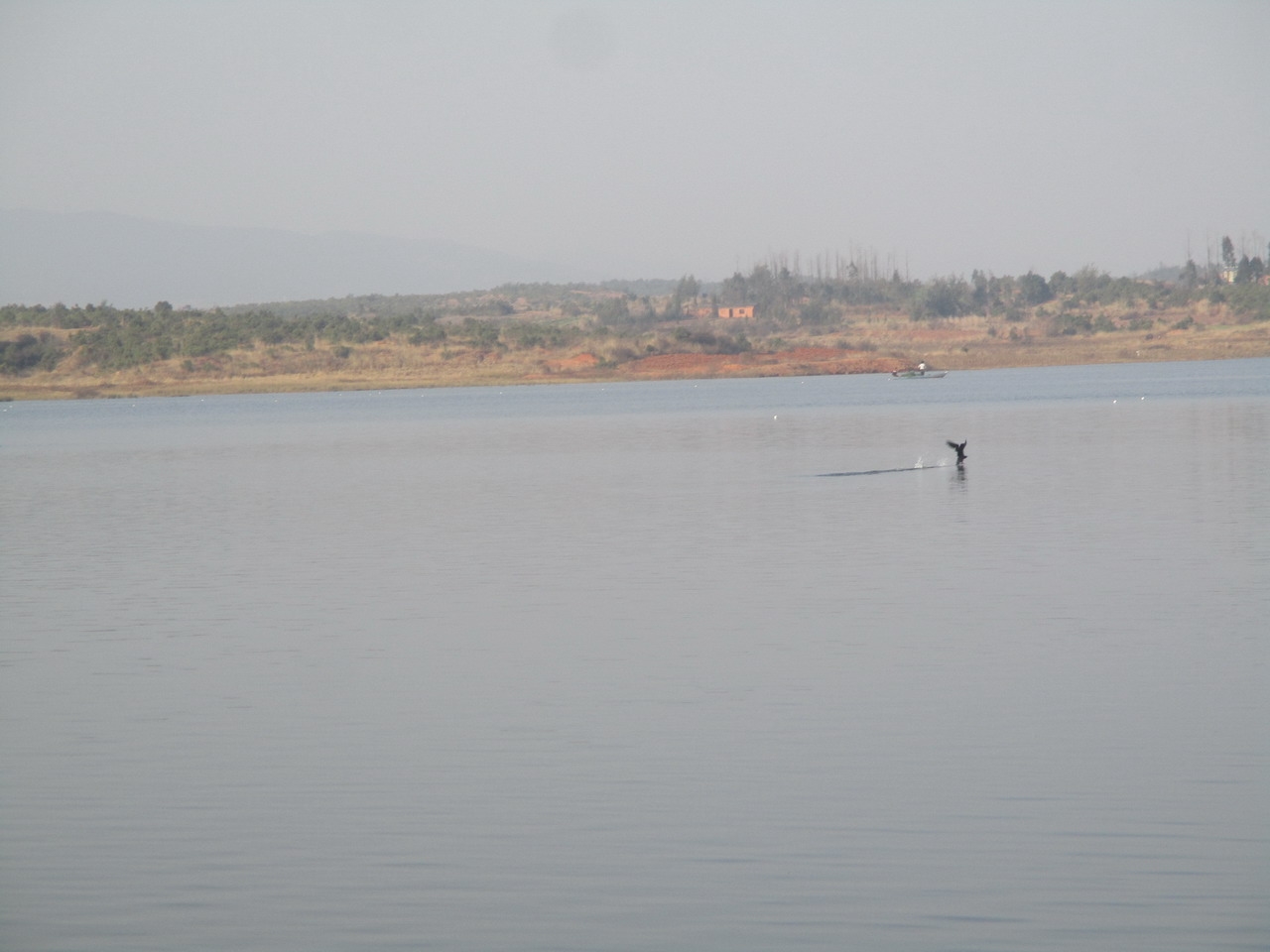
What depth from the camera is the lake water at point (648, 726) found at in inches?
355

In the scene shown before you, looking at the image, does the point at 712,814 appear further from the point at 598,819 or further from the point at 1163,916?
the point at 1163,916

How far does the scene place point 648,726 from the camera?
42.8ft

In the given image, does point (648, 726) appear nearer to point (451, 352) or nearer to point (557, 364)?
point (557, 364)

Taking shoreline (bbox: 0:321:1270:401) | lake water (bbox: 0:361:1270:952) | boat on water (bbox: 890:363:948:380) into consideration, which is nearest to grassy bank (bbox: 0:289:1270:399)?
shoreline (bbox: 0:321:1270:401)

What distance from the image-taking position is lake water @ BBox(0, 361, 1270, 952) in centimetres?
902

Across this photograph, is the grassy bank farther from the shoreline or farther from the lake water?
the lake water

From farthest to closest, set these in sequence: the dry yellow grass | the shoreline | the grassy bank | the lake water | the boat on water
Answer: the grassy bank → the dry yellow grass → the shoreline → the boat on water → the lake water

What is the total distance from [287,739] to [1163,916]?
7.00m

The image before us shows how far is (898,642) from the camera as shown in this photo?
53.4 ft

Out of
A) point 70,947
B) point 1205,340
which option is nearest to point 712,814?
point 70,947

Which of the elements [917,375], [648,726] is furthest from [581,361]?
[648,726]

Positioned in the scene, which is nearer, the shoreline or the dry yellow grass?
the shoreline

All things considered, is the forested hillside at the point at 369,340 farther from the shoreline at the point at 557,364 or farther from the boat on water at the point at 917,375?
the boat on water at the point at 917,375

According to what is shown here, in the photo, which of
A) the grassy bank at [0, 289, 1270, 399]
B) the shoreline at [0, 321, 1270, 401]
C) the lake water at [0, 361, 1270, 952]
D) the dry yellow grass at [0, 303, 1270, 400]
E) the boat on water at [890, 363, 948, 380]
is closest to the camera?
the lake water at [0, 361, 1270, 952]
